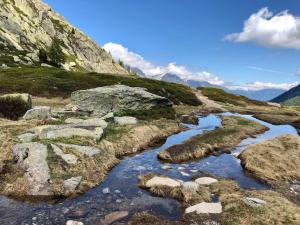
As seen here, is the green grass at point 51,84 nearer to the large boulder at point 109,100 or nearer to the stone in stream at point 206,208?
the large boulder at point 109,100

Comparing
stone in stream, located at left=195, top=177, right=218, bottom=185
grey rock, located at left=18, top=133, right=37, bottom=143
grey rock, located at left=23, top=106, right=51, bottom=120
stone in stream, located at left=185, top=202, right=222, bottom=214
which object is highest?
grey rock, located at left=23, top=106, right=51, bottom=120

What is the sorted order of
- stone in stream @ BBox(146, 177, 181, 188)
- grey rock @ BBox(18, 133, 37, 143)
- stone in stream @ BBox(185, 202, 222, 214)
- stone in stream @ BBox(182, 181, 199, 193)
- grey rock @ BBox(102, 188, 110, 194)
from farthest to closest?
grey rock @ BBox(18, 133, 37, 143), stone in stream @ BBox(146, 177, 181, 188), grey rock @ BBox(102, 188, 110, 194), stone in stream @ BBox(182, 181, 199, 193), stone in stream @ BBox(185, 202, 222, 214)

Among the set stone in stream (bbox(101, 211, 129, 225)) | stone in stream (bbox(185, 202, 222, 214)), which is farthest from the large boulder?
stone in stream (bbox(185, 202, 222, 214))

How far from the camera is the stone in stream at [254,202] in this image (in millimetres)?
17103

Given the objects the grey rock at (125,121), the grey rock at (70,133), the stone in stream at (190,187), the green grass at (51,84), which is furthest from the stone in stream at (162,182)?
the green grass at (51,84)

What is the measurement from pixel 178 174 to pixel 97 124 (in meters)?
12.1

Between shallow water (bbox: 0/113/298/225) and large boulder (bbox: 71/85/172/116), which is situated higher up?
large boulder (bbox: 71/85/172/116)

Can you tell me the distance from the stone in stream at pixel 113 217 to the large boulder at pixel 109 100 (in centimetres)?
2984

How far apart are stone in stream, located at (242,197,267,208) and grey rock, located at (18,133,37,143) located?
17036 mm

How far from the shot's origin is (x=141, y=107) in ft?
164

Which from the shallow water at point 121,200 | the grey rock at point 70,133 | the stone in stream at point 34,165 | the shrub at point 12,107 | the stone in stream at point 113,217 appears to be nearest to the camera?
the stone in stream at point 113,217

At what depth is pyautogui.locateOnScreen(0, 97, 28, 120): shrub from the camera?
3816 cm

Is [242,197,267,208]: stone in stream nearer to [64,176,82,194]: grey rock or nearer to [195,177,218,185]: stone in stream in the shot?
[195,177,218,185]: stone in stream

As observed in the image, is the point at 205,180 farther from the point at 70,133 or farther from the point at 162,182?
the point at 70,133
